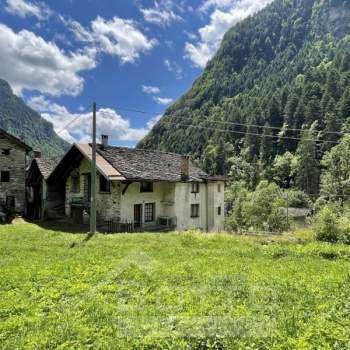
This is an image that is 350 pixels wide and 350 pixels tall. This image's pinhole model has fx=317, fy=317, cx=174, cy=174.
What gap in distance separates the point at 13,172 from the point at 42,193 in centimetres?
344

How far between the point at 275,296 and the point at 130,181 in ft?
54.6

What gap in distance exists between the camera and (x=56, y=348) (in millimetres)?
5355

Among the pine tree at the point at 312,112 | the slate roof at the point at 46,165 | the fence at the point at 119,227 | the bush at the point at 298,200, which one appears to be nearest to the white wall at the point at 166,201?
the fence at the point at 119,227

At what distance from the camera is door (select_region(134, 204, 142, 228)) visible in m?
25.0

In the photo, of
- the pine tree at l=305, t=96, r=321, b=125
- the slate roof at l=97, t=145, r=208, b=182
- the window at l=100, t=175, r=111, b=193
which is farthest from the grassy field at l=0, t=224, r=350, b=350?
the pine tree at l=305, t=96, r=321, b=125

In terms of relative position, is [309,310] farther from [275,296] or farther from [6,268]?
[6,268]

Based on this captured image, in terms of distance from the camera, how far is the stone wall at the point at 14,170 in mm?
30552

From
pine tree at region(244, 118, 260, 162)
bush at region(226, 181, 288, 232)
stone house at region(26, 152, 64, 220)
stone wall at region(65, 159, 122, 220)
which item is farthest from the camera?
pine tree at region(244, 118, 260, 162)

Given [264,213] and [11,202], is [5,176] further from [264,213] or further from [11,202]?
[264,213]

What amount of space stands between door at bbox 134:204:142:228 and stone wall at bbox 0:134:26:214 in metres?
13.4

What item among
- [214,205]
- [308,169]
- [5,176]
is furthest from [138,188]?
[308,169]

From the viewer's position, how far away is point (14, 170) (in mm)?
31188

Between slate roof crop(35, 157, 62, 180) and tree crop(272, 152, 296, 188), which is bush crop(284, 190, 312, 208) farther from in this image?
slate roof crop(35, 157, 62, 180)

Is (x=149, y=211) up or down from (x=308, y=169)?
down
